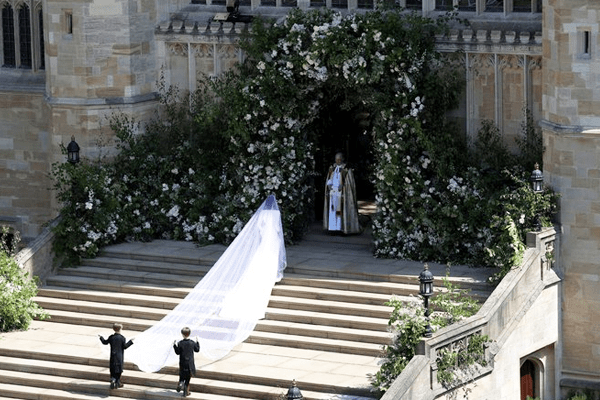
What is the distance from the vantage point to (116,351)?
3466cm

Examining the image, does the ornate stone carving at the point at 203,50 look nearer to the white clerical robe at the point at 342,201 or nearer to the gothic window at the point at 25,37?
the white clerical robe at the point at 342,201

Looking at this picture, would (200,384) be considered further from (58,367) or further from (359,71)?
(359,71)

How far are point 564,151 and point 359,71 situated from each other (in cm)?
448

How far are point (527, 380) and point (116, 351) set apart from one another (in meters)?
7.69

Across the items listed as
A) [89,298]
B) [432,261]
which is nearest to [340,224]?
[432,261]

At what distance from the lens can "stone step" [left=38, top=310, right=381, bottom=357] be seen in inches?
1389

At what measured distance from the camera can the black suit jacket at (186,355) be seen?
3412 cm

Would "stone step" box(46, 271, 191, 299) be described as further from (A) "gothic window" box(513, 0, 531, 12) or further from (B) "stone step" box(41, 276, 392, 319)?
(A) "gothic window" box(513, 0, 531, 12)

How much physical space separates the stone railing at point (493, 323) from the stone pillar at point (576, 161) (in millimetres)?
486

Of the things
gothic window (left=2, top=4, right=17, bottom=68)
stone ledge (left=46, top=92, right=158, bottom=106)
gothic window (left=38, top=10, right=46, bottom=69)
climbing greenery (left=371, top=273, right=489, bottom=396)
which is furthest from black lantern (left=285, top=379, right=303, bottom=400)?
gothic window (left=2, top=4, right=17, bottom=68)

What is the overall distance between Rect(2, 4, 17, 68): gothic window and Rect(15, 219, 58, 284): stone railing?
17.5 feet

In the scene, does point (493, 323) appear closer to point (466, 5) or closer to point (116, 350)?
point (116, 350)

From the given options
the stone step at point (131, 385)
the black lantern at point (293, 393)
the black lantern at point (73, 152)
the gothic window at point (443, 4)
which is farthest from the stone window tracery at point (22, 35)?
the black lantern at point (293, 393)

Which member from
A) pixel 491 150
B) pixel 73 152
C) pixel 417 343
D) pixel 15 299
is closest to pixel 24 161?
pixel 73 152
